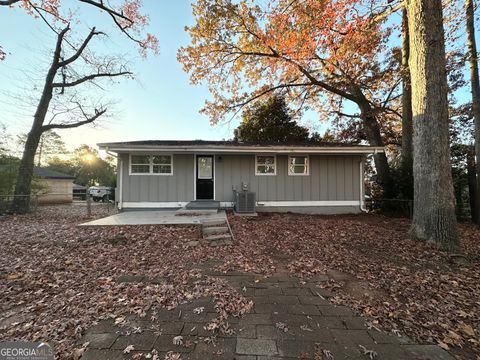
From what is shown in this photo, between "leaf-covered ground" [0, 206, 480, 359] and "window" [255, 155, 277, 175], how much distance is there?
11.2 feet

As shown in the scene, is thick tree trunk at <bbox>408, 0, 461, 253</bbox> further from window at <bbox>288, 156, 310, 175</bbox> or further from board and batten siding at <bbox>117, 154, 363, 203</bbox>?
window at <bbox>288, 156, 310, 175</bbox>

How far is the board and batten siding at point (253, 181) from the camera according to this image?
8.98 meters

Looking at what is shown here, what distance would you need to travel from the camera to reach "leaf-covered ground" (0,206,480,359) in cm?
250

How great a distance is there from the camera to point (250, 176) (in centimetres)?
938

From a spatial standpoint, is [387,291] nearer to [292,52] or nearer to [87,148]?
[292,52]

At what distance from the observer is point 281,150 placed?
884cm

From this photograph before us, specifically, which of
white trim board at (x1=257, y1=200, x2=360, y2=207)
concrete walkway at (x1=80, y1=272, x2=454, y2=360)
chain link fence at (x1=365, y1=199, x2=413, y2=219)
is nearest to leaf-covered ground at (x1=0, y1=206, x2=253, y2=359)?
concrete walkway at (x1=80, y1=272, x2=454, y2=360)

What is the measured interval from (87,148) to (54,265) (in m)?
45.2

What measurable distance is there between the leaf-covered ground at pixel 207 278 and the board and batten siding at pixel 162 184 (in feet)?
9.44

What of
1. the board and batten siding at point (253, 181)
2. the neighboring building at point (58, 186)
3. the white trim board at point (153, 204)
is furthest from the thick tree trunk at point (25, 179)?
the neighboring building at point (58, 186)

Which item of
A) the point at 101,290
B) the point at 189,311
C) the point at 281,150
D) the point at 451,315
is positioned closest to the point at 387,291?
the point at 451,315

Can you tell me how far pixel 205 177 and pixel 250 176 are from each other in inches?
73.4

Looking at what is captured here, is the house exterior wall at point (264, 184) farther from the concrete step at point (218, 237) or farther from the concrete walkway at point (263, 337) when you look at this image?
the concrete walkway at point (263, 337)

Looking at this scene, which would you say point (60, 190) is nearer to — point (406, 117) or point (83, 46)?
point (83, 46)
